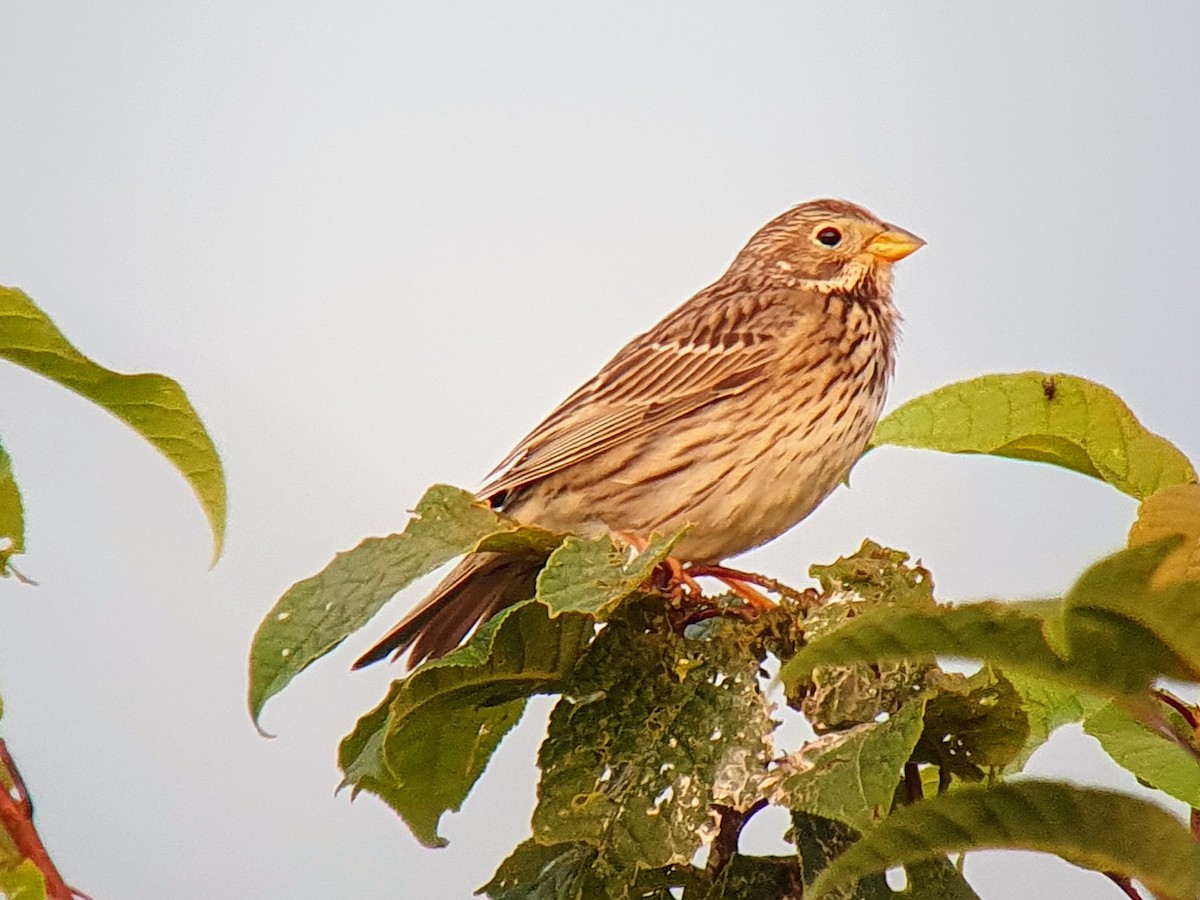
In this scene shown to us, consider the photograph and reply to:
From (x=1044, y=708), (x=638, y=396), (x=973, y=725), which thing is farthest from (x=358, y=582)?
(x=638, y=396)

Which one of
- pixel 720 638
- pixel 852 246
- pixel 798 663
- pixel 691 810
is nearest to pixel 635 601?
pixel 720 638

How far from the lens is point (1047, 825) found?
46.7 inches

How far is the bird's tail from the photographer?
9.87 feet

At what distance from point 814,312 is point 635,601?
8.57ft

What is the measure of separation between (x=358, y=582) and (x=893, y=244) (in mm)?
3124

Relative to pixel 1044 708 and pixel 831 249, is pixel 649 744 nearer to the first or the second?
pixel 1044 708

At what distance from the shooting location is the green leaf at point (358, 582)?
162cm

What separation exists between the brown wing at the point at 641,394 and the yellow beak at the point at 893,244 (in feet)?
1.74

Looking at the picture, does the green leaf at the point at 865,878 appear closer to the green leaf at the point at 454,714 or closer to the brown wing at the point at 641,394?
the green leaf at the point at 454,714

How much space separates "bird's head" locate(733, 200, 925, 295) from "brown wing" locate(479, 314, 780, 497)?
433 millimetres

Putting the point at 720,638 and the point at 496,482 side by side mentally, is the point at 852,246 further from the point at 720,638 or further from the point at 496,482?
the point at 720,638

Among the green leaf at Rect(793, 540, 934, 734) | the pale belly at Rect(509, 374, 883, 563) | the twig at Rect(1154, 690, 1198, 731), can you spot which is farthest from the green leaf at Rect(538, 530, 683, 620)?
the pale belly at Rect(509, 374, 883, 563)

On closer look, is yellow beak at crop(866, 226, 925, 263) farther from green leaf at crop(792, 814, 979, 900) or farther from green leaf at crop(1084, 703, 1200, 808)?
green leaf at crop(792, 814, 979, 900)

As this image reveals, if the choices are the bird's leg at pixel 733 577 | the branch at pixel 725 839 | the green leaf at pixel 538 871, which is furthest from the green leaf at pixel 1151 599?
the bird's leg at pixel 733 577
